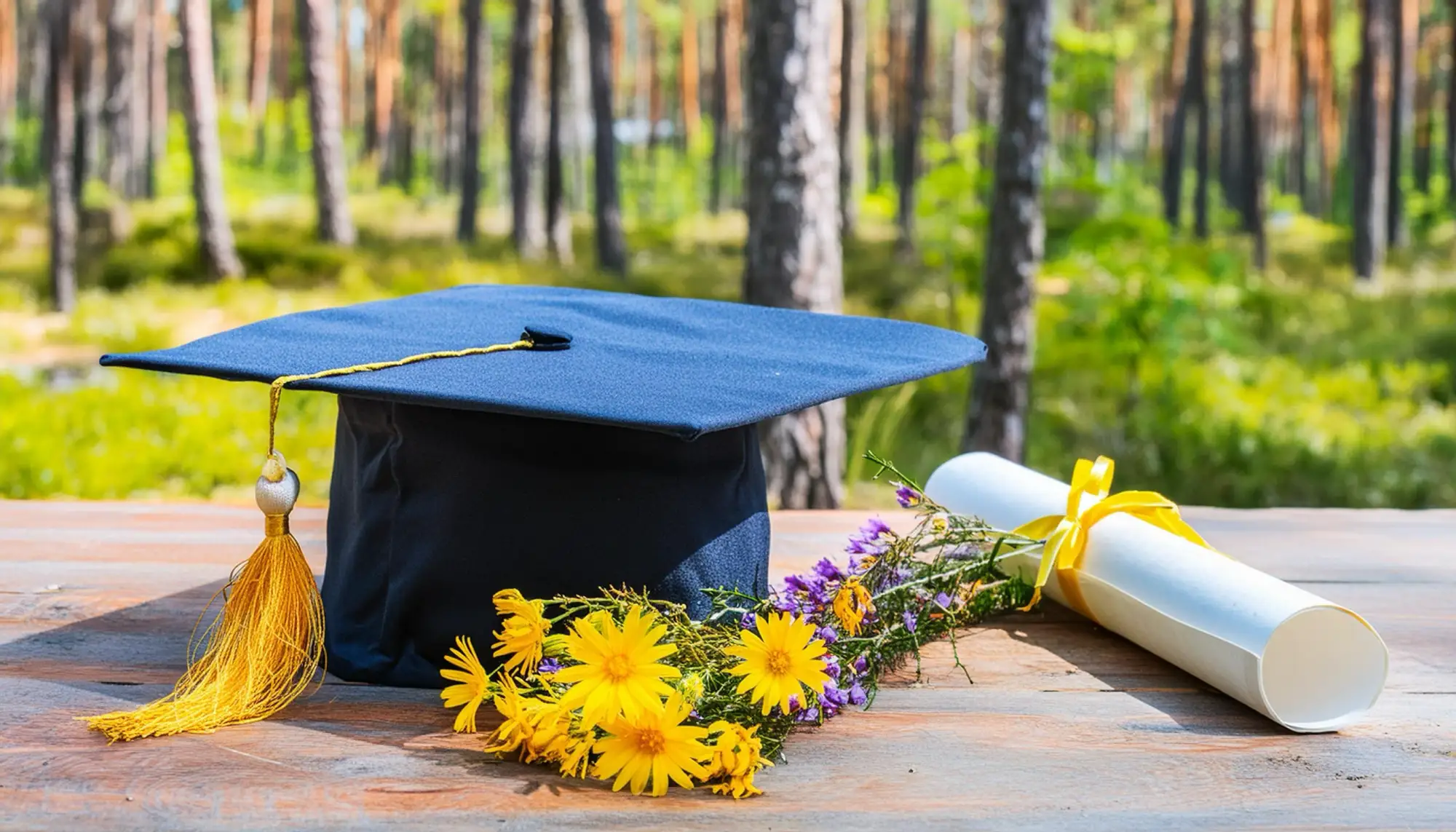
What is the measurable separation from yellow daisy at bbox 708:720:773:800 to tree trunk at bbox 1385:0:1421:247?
17.7 m

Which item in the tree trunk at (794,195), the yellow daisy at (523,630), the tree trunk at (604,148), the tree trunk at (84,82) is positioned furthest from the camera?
the tree trunk at (604,148)

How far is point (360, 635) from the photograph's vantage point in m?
1.46

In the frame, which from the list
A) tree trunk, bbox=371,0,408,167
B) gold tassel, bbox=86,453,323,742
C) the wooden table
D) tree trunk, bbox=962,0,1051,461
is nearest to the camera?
the wooden table

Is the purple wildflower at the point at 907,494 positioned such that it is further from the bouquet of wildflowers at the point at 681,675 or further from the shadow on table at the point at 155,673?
the shadow on table at the point at 155,673

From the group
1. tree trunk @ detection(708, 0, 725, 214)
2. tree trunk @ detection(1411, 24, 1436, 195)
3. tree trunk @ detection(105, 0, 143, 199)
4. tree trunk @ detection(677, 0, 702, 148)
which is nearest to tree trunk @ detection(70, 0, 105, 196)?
tree trunk @ detection(105, 0, 143, 199)

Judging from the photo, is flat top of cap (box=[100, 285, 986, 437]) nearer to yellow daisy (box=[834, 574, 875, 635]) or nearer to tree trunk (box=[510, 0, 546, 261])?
yellow daisy (box=[834, 574, 875, 635])

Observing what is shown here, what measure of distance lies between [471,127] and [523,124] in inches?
65.5

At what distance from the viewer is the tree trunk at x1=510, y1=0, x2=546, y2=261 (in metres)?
13.4

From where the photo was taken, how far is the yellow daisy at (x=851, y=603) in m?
1.29

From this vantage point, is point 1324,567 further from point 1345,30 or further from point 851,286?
point 1345,30

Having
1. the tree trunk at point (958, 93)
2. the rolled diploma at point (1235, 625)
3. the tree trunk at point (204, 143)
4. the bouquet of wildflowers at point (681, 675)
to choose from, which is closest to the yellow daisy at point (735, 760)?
the bouquet of wildflowers at point (681, 675)

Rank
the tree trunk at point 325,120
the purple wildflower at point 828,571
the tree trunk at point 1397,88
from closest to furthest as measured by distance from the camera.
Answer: the purple wildflower at point 828,571
the tree trunk at point 325,120
the tree trunk at point 1397,88

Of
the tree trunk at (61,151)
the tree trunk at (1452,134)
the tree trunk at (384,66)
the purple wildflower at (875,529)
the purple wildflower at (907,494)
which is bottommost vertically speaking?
the purple wildflower at (875,529)

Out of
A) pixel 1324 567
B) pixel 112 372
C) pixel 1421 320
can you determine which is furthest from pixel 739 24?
pixel 1324 567
